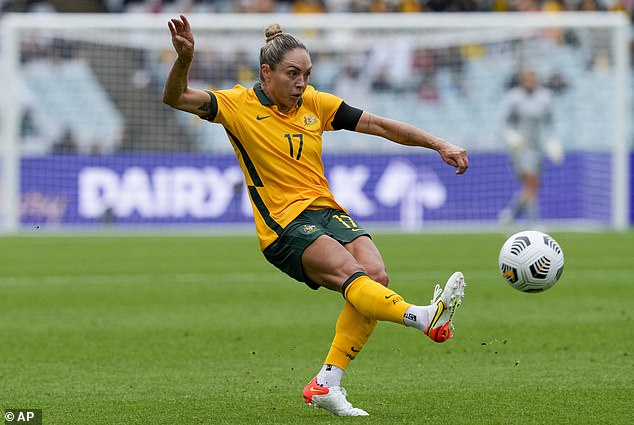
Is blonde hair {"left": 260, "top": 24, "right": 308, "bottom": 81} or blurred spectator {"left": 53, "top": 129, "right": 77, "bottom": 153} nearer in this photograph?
blonde hair {"left": 260, "top": 24, "right": 308, "bottom": 81}

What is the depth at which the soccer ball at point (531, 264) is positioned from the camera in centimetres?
682

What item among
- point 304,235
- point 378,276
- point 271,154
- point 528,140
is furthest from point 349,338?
point 528,140

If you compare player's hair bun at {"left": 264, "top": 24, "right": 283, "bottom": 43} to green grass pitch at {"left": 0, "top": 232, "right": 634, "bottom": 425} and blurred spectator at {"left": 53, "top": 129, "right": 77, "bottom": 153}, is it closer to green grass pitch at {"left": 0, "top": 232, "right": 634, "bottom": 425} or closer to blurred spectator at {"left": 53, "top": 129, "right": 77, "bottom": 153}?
green grass pitch at {"left": 0, "top": 232, "right": 634, "bottom": 425}

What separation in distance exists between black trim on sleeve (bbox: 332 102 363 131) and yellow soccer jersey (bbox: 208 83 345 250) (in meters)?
0.20

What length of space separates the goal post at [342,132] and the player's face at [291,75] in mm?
16087

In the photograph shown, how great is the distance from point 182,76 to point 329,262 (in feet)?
4.25

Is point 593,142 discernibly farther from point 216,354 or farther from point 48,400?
point 48,400

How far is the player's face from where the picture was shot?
6.73 meters

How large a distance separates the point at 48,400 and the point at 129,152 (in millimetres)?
16517

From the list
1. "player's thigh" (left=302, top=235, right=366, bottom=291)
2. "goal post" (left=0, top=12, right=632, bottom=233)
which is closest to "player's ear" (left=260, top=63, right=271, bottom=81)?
"player's thigh" (left=302, top=235, right=366, bottom=291)

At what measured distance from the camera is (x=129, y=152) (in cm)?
2319

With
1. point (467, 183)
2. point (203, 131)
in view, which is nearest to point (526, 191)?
point (467, 183)

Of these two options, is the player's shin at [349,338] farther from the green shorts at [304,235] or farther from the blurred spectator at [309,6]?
the blurred spectator at [309,6]

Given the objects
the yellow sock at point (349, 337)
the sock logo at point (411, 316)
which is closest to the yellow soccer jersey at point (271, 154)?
the yellow sock at point (349, 337)
